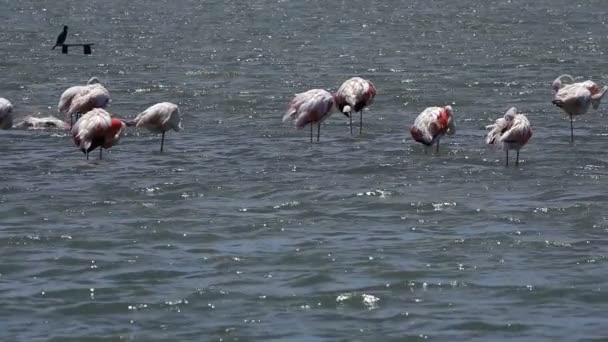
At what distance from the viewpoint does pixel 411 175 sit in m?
13.7

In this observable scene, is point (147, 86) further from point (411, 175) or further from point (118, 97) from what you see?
point (411, 175)

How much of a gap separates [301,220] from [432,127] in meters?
3.33

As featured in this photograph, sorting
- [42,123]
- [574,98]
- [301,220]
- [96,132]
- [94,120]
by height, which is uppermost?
[574,98]

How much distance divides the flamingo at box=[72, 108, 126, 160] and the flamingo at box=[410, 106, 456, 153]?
298cm

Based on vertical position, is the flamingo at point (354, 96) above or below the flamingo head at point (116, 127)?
above

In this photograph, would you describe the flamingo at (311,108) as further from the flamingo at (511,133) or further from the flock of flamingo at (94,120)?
the flamingo at (511,133)

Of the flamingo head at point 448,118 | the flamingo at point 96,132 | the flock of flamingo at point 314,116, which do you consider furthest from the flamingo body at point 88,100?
the flamingo head at point 448,118

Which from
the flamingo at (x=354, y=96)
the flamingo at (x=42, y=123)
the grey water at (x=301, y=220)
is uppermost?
the flamingo at (x=354, y=96)

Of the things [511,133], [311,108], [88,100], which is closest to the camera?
[511,133]

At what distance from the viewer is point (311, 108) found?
1572 centimetres

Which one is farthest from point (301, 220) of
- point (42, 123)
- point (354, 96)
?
point (42, 123)

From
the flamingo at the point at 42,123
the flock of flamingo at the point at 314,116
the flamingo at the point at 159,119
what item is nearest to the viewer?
the flock of flamingo at the point at 314,116

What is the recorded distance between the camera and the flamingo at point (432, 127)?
1456cm

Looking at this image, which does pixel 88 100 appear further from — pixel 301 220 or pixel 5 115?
pixel 301 220
